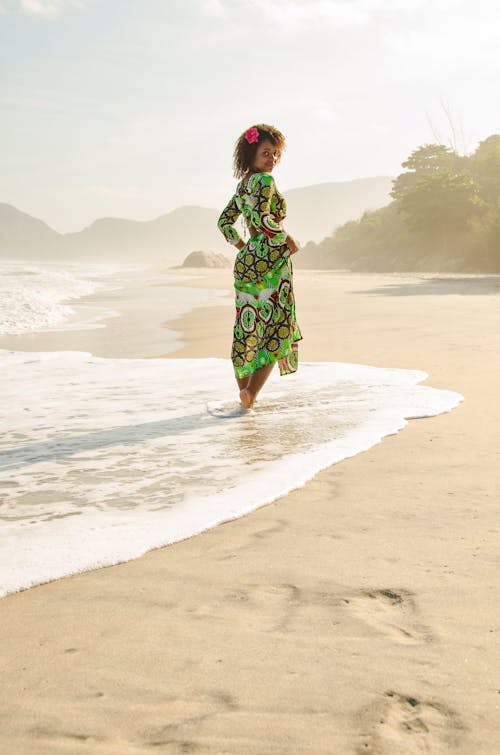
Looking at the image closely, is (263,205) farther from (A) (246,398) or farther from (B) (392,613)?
(B) (392,613)

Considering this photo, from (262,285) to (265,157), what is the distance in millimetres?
752

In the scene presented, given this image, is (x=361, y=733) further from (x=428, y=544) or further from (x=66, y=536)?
(x=66, y=536)

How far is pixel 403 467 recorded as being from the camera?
3211mm

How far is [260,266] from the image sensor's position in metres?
4.39

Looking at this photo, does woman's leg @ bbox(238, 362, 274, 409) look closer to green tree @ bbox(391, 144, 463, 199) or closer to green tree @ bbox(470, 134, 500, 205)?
green tree @ bbox(470, 134, 500, 205)

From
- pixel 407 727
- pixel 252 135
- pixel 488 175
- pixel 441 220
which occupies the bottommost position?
pixel 407 727

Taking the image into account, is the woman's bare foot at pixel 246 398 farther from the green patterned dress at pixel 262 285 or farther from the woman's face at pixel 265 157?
the woman's face at pixel 265 157

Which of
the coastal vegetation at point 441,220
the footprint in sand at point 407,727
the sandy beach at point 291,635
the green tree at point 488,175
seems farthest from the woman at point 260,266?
the green tree at point 488,175

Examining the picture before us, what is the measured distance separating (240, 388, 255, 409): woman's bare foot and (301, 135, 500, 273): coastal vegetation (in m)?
28.5

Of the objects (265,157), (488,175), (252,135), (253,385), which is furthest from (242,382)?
(488,175)

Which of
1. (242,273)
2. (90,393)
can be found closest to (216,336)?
(90,393)

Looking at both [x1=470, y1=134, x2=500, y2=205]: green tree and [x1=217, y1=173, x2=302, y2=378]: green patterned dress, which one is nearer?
[x1=217, y1=173, x2=302, y2=378]: green patterned dress

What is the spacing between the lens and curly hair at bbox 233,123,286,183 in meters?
4.29

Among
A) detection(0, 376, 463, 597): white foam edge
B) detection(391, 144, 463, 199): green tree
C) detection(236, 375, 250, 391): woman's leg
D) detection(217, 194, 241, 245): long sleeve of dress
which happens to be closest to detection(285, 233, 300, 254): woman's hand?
detection(217, 194, 241, 245): long sleeve of dress
